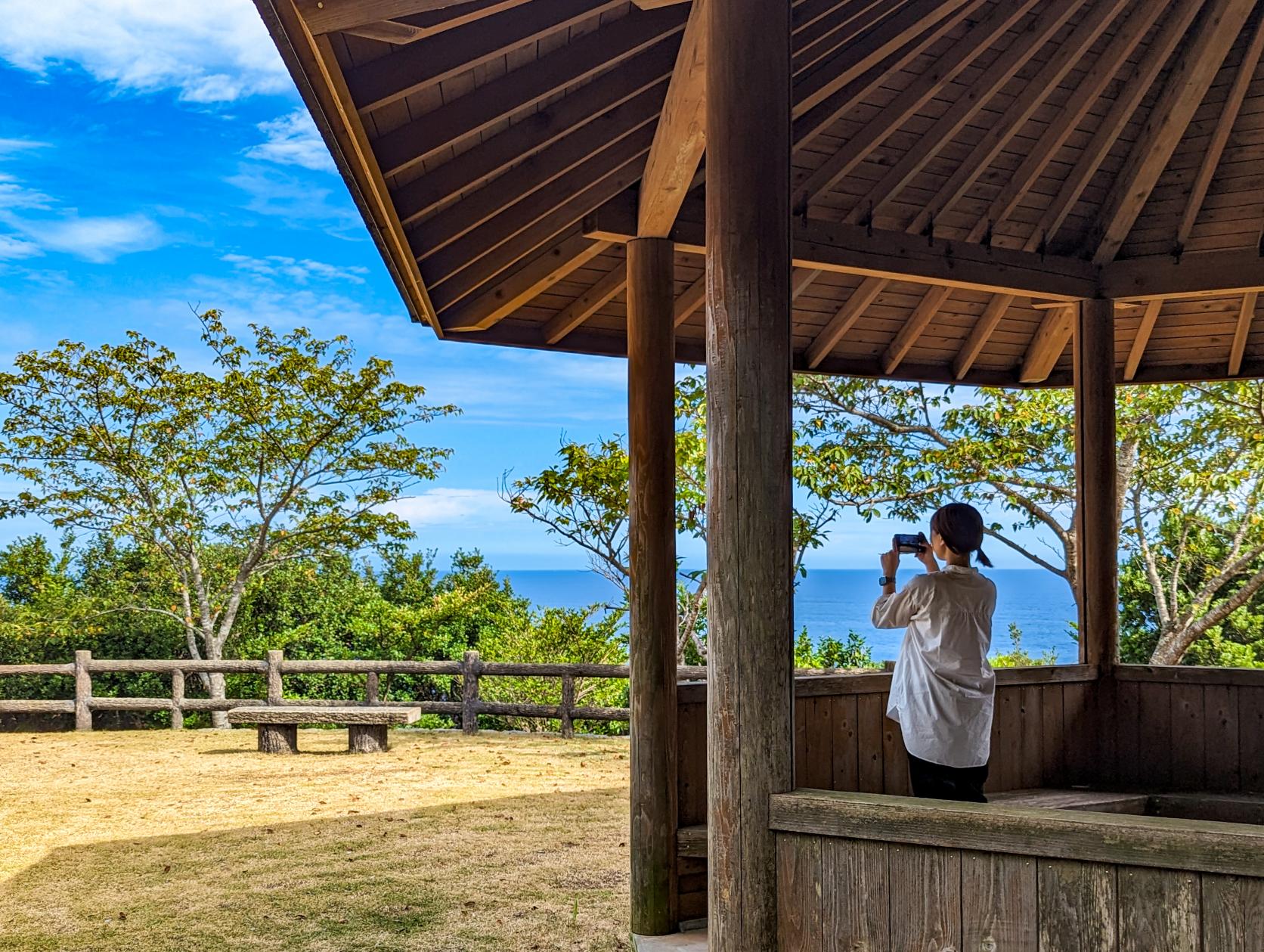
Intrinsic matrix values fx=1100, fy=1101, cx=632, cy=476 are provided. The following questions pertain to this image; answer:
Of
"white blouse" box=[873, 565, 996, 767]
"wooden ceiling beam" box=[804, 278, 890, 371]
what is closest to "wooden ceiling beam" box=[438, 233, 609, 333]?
"wooden ceiling beam" box=[804, 278, 890, 371]

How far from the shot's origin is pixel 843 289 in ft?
18.1

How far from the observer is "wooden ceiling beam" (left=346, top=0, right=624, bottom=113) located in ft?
9.51

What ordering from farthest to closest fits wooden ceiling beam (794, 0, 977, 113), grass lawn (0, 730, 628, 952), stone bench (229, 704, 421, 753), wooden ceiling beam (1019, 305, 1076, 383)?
stone bench (229, 704, 421, 753)
wooden ceiling beam (1019, 305, 1076, 383)
grass lawn (0, 730, 628, 952)
wooden ceiling beam (794, 0, 977, 113)

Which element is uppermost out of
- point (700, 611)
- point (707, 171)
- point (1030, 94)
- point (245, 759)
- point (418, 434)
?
point (418, 434)

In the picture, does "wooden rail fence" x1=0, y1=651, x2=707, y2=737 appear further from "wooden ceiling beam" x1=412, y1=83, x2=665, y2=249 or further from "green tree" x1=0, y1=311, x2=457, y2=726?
"wooden ceiling beam" x1=412, y1=83, x2=665, y2=249

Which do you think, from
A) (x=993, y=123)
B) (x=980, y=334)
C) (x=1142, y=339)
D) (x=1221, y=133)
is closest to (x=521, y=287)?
(x=993, y=123)

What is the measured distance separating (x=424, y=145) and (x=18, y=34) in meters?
48.0

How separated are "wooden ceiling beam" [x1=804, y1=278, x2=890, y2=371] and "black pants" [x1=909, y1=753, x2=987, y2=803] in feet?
9.07

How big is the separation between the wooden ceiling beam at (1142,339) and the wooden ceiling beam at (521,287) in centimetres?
291

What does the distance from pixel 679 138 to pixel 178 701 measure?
10278 millimetres

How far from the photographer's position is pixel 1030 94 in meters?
4.05

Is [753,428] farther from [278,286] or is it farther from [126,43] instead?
[278,286]

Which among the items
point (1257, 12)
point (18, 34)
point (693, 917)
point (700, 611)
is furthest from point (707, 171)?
point (18, 34)

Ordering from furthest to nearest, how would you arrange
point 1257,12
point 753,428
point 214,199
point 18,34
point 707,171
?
point 214,199 < point 18,34 < point 1257,12 < point 707,171 < point 753,428
